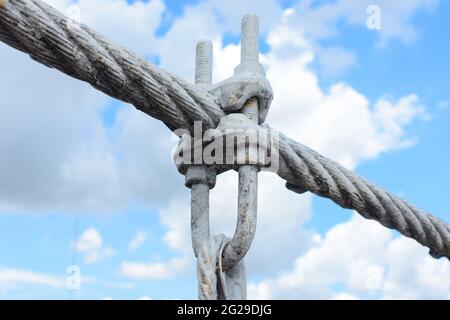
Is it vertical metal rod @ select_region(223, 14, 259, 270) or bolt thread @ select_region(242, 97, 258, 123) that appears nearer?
vertical metal rod @ select_region(223, 14, 259, 270)

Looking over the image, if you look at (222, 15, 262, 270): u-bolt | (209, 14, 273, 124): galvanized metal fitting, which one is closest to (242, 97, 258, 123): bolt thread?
(209, 14, 273, 124): galvanized metal fitting

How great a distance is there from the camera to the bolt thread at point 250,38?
5.51 ft

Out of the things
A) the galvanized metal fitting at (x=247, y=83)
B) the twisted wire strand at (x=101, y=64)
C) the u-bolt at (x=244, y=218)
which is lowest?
the u-bolt at (x=244, y=218)

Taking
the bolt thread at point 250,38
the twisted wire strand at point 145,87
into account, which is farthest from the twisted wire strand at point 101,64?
the bolt thread at point 250,38

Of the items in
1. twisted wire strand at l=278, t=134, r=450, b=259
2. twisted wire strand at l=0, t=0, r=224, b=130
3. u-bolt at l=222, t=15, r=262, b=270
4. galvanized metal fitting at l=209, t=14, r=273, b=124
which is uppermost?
galvanized metal fitting at l=209, t=14, r=273, b=124

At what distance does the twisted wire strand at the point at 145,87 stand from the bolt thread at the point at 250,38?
5.4 inches

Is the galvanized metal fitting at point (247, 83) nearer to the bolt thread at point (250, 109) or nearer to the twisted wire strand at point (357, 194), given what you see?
the bolt thread at point (250, 109)

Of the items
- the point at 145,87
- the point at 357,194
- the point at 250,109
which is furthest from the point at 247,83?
the point at 357,194

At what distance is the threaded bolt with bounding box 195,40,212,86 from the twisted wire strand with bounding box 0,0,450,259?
8 centimetres

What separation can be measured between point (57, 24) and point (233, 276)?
2.11ft

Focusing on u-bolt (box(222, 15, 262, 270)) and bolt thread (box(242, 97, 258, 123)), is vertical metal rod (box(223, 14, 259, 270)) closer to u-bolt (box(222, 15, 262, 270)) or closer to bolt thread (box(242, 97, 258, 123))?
u-bolt (box(222, 15, 262, 270))

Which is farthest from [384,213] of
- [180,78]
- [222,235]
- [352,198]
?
[180,78]

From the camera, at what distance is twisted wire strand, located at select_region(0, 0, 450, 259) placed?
1.36m

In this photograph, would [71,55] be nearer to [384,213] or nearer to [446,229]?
[384,213]
